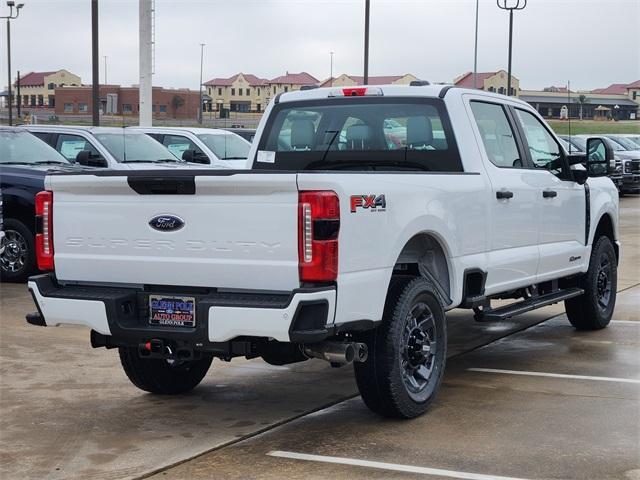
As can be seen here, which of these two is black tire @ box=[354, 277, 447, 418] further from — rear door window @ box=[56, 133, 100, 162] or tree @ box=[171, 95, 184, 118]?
tree @ box=[171, 95, 184, 118]

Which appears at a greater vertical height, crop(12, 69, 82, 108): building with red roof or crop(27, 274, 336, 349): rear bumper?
crop(12, 69, 82, 108): building with red roof

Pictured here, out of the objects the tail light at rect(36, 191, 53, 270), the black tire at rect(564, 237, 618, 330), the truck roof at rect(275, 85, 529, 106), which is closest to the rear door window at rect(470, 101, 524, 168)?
the truck roof at rect(275, 85, 529, 106)

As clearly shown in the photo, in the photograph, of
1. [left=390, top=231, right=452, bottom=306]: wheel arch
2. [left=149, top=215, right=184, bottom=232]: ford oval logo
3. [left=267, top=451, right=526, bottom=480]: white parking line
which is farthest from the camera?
[left=390, top=231, right=452, bottom=306]: wheel arch

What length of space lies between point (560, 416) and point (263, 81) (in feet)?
448

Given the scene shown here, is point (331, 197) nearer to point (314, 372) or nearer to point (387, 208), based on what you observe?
point (387, 208)

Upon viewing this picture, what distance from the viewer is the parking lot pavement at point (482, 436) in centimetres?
580

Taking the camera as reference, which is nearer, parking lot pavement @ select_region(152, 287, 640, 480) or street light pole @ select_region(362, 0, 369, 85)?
parking lot pavement @ select_region(152, 287, 640, 480)

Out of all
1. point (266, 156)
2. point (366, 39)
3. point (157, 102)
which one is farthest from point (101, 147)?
point (157, 102)

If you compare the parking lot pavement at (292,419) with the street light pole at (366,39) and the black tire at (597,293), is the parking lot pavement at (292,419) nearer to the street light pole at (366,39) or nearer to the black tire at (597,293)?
the black tire at (597,293)

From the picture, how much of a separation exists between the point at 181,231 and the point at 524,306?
3.24 metres

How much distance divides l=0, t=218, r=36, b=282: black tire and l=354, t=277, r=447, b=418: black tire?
23.7 feet

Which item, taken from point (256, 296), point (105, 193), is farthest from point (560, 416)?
point (105, 193)

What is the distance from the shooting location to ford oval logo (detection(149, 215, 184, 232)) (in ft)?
20.6

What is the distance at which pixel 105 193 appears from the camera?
6531 millimetres
